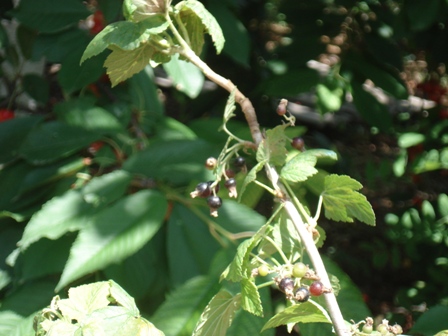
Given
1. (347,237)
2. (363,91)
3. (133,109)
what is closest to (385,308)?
(347,237)

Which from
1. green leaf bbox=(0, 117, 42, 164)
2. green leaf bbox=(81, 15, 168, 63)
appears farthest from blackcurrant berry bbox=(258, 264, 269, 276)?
green leaf bbox=(0, 117, 42, 164)

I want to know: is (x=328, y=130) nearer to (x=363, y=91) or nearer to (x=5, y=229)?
(x=363, y=91)

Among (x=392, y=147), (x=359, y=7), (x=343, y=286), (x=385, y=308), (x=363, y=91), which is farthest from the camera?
(x=392, y=147)

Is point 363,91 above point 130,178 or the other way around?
the other way around

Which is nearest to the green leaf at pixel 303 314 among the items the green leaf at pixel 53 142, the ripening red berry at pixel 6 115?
the green leaf at pixel 53 142

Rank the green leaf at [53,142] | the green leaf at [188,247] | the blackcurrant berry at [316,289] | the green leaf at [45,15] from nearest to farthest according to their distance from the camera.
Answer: the blackcurrant berry at [316,289] → the green leaf at [188,247] → the green leaf at [53,142] → the green leaf at [45,15]

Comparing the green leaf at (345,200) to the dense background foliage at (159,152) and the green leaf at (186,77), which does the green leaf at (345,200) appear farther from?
the green leaf at (186,77)
